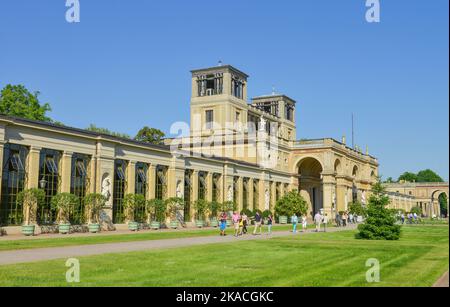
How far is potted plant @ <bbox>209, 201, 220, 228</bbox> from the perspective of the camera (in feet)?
159

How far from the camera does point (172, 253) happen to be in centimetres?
1859

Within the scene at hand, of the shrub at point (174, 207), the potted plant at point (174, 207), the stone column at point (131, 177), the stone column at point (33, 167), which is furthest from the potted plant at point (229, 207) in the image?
the stone column at point (33, 167)

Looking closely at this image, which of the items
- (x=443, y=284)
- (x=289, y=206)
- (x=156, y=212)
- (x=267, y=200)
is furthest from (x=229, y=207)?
(x=443, y=284)

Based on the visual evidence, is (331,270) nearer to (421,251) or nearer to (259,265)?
(259,265)

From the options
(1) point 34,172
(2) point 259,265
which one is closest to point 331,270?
(2) point 259,265

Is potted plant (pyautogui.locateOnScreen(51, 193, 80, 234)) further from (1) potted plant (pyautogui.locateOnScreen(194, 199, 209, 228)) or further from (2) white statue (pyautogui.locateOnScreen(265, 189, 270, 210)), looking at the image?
(2) white statue (pyautogui.locateOnScreen(265, 189, 270, 210))

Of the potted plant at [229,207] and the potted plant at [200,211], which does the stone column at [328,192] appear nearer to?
the potted plant at [229,207]

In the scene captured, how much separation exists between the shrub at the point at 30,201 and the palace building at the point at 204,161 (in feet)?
1.34

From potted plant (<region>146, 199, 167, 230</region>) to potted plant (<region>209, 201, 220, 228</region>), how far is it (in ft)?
22.8

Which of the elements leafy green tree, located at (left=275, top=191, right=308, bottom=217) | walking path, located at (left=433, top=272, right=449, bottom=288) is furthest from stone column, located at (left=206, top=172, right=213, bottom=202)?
walking path, located at (left=433, top=272, right=449, bottom=288)

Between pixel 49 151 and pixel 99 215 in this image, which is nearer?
pixel 49 151

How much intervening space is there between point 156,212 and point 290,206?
79.3 feet

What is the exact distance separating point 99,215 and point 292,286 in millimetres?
27394

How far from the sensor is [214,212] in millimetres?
51125
